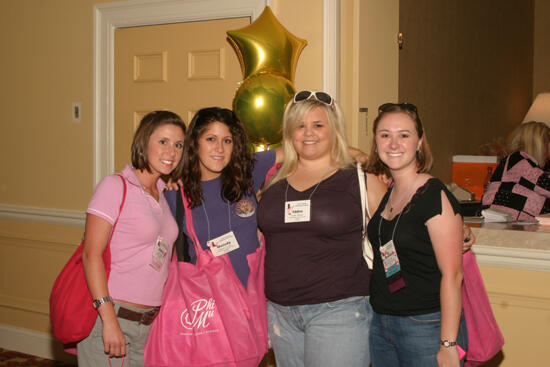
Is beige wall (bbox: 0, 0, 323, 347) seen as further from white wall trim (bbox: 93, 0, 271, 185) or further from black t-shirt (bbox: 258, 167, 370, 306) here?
black t-shirt (bbox: 258, 167, 370, 306)

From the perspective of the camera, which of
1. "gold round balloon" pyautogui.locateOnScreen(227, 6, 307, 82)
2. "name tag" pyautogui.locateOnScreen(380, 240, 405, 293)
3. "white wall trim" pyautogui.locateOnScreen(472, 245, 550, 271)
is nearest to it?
"name tag" pyautogui.locateOnScreen(380, 240, 405, 293)

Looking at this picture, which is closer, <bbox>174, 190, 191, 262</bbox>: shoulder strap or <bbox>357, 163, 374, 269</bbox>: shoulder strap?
<bbox>357, 163, 374, 269</bbox>: shoulder strap

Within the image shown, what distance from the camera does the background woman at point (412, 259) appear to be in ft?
5.10

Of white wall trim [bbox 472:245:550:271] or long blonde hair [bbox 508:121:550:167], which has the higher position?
long blonde hair [bbox 508:121:550:167]

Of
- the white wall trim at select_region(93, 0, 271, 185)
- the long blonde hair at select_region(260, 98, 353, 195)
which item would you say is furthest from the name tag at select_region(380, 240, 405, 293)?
the white wall trim at select_region(93, 0, 271, 185)

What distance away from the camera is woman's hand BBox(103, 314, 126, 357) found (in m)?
1.78

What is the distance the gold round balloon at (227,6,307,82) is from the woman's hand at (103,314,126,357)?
4.90 ft

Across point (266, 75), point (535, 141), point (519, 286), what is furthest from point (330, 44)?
point (535, 141)

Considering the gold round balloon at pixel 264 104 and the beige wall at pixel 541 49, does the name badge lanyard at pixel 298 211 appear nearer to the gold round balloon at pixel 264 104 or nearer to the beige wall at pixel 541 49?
the gold round balloon at pixel 264 104

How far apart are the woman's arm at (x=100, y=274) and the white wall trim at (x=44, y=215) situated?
193 centimetres

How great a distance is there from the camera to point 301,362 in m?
1.87

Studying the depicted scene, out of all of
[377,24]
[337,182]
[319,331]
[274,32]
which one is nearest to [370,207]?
[337,182]

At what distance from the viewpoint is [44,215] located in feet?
12.5

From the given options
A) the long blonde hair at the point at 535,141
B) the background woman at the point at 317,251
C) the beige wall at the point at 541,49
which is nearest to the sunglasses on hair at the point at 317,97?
the background woman at the point at 317,251
